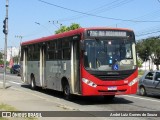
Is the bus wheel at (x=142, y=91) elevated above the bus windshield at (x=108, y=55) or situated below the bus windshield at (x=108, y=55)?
below

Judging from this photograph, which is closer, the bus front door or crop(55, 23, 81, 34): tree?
the bus front door

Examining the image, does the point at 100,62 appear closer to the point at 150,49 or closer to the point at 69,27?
the point at 69,27

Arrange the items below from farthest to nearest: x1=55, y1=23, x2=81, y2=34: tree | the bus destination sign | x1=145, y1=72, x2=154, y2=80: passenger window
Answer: x1=55, y1=23, x2=81, y2=34: tree → x1=145, y1=72, x2=154, y2=80: passenger window → the bus destination sign

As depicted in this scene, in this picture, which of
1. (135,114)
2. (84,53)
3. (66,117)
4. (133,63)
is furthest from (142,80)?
(66,117)

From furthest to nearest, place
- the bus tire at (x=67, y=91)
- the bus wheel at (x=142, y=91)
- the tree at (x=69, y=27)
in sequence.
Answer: the tree at (x=69, y=27) → the bus wheel at (x=142, y=91) → the bus tire at (x=67, y=91)

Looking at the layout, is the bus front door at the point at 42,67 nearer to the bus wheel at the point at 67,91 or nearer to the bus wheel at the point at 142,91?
the bus wheel at the point at 67,91

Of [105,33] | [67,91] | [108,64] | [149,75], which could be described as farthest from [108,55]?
[149,75]

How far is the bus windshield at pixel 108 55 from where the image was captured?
51.2 feet

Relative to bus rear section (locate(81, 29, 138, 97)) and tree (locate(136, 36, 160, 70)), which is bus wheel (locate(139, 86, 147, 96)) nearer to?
bus rear section (locate(81, 29, 138, 97))

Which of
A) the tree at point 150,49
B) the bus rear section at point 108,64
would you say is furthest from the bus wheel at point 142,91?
the tree at point 150,49

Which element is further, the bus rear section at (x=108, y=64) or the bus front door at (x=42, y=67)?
the bus front door at (x=42, y=67)

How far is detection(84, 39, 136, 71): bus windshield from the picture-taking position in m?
15.6

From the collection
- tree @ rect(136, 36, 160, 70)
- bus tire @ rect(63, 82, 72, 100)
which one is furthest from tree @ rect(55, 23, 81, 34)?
bus tire @ rect(63, 82, 72, 100)

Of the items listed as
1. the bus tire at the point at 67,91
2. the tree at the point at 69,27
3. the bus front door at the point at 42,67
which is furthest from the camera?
the tree at the point at 69,27
